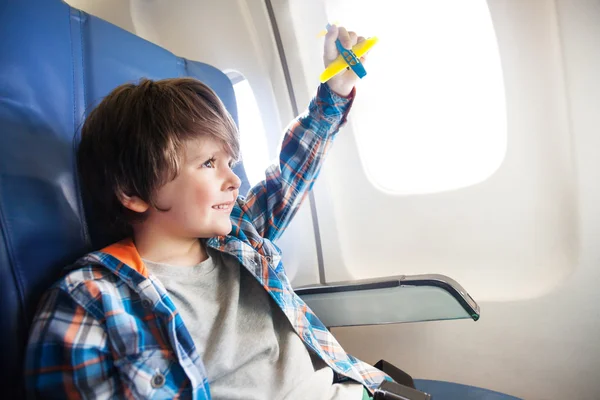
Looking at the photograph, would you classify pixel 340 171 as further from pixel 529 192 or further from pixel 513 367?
pixel 513 367

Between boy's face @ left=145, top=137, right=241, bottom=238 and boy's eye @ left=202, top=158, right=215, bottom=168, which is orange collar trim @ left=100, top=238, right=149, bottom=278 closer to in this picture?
boy's face @ left=145, top=137, right=241, bottom=238

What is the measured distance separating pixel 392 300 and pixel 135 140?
80 cm

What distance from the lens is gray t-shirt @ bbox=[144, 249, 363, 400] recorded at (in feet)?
3.13

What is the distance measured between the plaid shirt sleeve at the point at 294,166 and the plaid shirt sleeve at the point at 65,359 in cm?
55

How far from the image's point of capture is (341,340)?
1.87 meters

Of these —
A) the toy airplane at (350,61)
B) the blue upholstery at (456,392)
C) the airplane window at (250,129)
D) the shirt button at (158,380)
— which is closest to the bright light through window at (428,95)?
the airplane window at (250,129)

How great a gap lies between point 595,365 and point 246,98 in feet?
5.10

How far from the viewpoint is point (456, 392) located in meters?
1.26

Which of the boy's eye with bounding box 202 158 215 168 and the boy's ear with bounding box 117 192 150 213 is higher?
the boy's eye with bounding box 202 158 215 168

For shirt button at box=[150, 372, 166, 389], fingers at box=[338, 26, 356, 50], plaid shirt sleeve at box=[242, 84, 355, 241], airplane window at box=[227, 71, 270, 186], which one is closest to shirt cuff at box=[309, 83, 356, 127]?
plaid shirt sleeve at box=[242, 84, 355, 241]

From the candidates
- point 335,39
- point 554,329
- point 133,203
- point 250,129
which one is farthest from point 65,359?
point 554,329

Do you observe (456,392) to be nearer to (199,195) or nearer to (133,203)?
(199,195)

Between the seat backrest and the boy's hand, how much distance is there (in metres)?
0.55

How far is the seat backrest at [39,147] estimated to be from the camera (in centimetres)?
83
